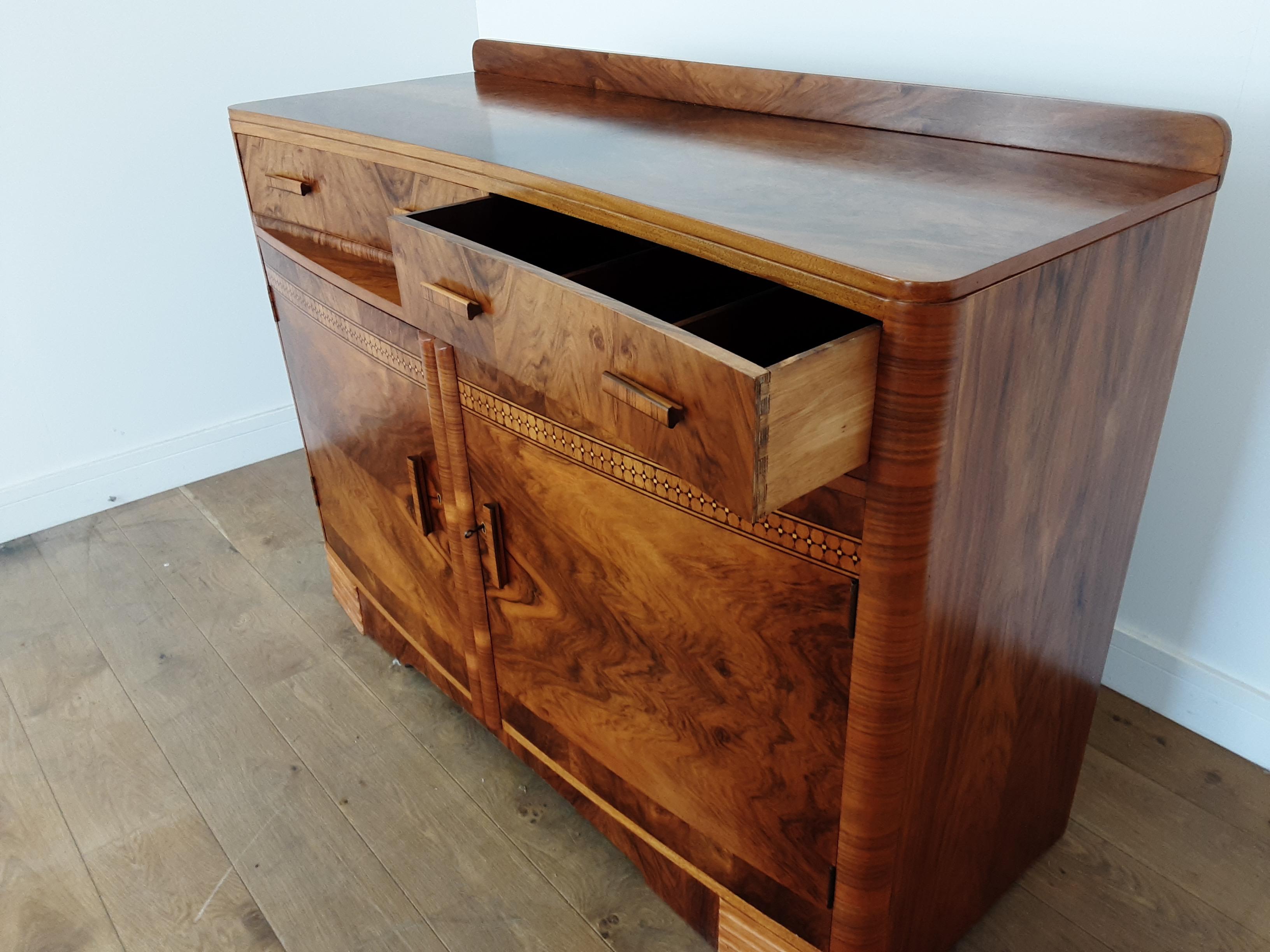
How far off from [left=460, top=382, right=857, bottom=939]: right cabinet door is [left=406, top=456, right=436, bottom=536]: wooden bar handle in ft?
0.42

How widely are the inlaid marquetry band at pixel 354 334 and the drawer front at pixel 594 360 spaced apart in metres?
0.17

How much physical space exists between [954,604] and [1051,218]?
317 millimetres

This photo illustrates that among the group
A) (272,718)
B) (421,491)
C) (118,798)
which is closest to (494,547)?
(421,491)

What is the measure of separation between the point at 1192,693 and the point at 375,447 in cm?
119

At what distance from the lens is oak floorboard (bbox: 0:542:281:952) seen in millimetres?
1209

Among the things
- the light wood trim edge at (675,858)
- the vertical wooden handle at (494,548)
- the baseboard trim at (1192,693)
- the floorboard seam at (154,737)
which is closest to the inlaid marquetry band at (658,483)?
the vertical wooden handle at (494,548)

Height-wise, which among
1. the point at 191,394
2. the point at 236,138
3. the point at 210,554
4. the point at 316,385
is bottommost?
the point at 210,554

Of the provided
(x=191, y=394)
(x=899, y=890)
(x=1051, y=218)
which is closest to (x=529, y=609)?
(x=899, y=890)

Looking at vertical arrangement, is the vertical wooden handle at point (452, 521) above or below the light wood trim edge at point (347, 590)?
above

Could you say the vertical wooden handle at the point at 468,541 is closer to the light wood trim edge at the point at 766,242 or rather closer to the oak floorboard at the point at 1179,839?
the light wood trim edge at the point at 766,242

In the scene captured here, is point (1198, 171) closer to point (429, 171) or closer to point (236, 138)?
point (429, 171)

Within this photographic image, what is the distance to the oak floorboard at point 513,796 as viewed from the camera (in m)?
1.17

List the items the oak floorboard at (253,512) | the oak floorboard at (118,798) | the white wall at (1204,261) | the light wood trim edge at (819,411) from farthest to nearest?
the oak floorboard at (253,512), the oak floorboard at (118,798), the white wall at (1204,261), the light wood trim edge at (819,411)

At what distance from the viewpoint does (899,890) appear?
928mm
